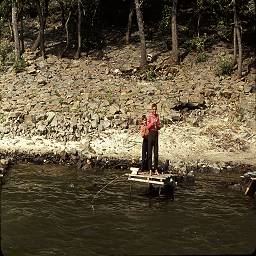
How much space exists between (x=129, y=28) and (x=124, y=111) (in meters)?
12.1

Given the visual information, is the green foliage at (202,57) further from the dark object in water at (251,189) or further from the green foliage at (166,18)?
the dark object in water at (251,189)

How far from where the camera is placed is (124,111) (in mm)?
28828

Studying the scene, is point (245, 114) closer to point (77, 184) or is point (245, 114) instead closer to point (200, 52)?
point (200, 52)

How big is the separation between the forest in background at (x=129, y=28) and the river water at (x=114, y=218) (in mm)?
14611

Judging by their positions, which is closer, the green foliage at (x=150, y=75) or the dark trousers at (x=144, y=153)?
the dark trousers at (x=144, y=153)

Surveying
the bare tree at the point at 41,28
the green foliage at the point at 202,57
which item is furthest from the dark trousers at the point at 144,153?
the bare tree at the point at 41,28

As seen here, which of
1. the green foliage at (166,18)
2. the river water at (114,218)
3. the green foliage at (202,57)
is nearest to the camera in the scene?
the river water at (114,218)

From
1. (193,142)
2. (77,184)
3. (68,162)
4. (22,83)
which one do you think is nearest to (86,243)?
(77,184)

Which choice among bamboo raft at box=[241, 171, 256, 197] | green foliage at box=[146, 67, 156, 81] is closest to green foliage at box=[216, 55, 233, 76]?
green foliage at box=[146, 67, 156, 81]

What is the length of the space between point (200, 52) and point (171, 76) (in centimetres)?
415

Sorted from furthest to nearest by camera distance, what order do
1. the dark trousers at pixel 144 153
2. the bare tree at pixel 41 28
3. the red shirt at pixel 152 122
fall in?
the bare tree at pixel 41 28 → the dark trousers at pixel 144 153 → the red shirt at pixel 152 122

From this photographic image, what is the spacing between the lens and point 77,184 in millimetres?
21266

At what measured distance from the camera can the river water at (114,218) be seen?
47.2 ft

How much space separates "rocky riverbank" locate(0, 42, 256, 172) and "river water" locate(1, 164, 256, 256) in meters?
3.05
